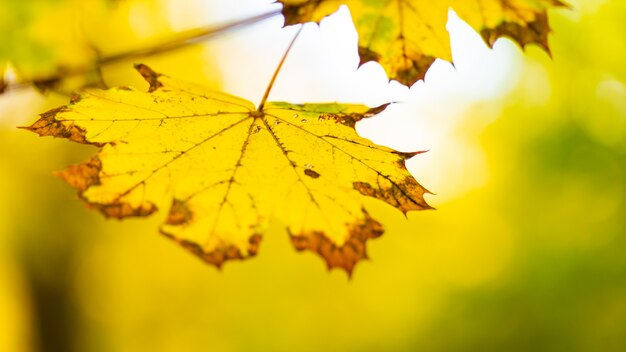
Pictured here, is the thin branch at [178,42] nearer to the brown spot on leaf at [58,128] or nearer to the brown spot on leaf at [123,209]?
the brown spot on leaf at [58,128]

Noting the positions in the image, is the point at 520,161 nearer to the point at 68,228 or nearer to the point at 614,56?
the point at 614,56

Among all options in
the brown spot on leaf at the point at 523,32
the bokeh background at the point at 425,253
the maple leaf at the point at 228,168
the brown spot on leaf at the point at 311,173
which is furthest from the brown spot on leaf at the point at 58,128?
the bokeh background at the point at 425,253

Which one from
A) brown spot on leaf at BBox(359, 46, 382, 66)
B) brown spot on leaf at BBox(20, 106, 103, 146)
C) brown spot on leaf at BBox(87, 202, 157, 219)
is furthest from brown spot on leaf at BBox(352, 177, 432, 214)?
brown spot on leaf at BBox(20, 106, 103, 146)

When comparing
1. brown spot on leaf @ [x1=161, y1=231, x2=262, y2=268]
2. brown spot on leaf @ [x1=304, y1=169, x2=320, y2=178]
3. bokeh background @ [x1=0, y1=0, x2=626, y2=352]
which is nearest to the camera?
brown spot on leaf @ [x1=161, y1=231, x2=262, y2=268]

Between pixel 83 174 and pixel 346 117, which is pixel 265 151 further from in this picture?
pixel 83 174

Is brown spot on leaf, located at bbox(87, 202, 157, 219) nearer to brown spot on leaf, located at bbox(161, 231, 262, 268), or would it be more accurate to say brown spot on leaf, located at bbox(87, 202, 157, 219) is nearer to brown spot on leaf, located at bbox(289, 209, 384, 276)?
brown spot on leaf, located at bbox(161, 231, 262, 268)

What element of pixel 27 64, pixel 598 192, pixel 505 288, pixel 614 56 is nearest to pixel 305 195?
pixel 27 64

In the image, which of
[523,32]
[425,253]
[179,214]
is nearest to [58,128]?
[179,214]
